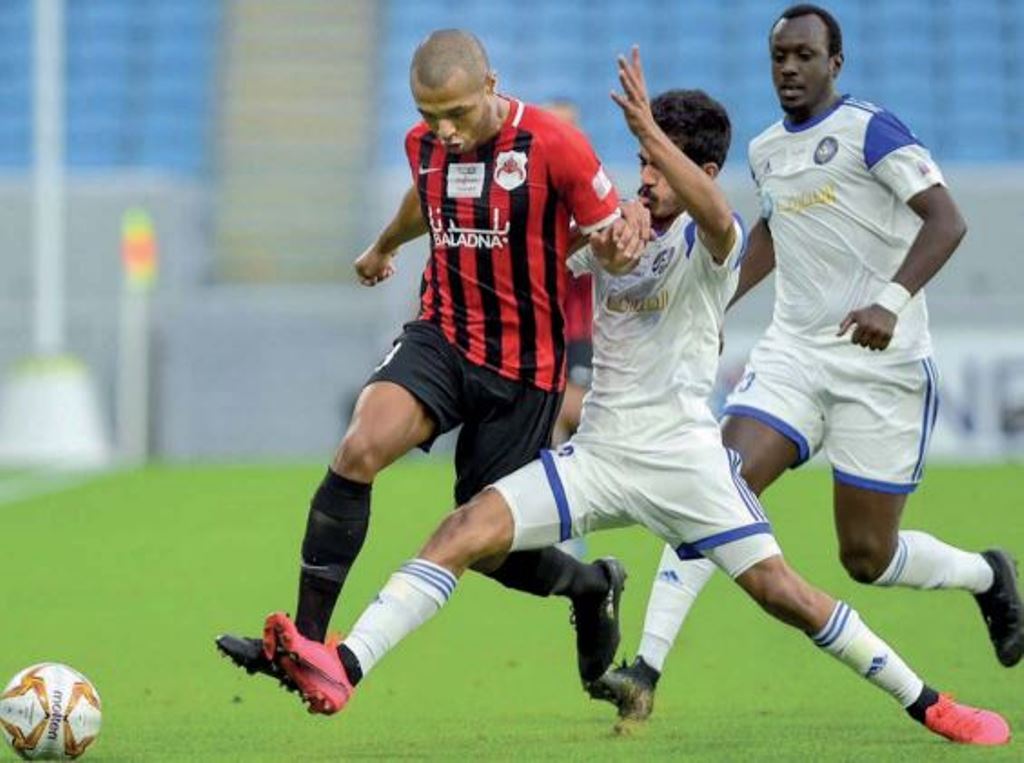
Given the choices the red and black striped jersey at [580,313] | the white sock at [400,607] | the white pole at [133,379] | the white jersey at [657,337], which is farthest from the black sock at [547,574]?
the white pole at [133,379]

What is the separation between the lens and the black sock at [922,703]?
21.3ft

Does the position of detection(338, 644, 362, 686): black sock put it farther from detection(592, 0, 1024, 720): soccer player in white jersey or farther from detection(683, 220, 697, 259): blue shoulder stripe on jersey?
detection(592, 0, 1024, 720): soccer player in white jersey

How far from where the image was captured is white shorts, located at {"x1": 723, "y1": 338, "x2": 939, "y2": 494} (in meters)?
7.53

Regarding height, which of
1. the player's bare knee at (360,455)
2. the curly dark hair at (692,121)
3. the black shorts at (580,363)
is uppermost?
the curly dark hair at (692,121)

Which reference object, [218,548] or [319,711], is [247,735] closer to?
[319,711]

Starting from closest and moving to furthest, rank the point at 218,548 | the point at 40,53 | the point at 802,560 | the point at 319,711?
1. the point at 319,711
2. the point at 802,560
3. the point at 218,548
4. the point at 40,53

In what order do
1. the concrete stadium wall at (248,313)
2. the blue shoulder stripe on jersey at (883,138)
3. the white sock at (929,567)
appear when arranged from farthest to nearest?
the concrete stadium wall at (248,313) → the white sock at (929,567) → the blue shoulder stripe on jersey at (883,138)

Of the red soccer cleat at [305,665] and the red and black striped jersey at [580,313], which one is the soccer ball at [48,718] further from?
the red and black striped jersey at [580,313]

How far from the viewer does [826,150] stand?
7.48m

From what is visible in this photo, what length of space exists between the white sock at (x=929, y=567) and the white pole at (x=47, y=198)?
13187 mm

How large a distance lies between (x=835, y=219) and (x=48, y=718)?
3.00 meters

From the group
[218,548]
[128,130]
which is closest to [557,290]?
[218,548]

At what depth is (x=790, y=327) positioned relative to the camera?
25.2ft

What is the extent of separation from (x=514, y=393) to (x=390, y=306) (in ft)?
46.8
